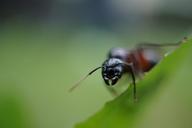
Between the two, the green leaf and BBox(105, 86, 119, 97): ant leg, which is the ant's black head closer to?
BBox(105, 86, 119, 97): ant leg

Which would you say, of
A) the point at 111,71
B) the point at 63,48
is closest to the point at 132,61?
the point at 111,71

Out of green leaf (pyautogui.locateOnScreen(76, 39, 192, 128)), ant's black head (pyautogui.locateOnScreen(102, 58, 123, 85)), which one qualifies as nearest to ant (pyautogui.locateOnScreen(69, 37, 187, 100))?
ant's black head (pyautogui.locateOnScreen(102, 58, 123, 85))

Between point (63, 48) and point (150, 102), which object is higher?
point (150, 102)

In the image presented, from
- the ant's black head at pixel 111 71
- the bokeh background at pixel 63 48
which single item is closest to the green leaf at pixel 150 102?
the bokeh background at pixel 63 48

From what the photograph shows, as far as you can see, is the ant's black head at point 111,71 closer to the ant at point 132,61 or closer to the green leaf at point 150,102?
the ant at point 132,61

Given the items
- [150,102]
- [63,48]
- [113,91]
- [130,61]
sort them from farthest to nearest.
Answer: [63,48], [130,61], [113,91], [150,102]

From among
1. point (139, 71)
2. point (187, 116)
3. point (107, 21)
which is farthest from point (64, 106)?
point (107, 21)

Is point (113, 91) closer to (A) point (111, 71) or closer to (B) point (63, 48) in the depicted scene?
(A) point (111, 71)

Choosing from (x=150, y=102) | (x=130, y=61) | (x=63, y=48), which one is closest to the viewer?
(x=150, y=102)
